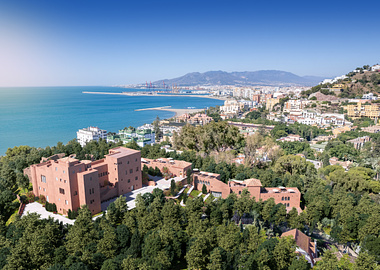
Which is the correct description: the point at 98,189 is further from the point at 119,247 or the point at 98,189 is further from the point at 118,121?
the point at 118,121

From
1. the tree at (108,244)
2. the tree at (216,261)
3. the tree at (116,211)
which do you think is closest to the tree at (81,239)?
the tree at (108,244)

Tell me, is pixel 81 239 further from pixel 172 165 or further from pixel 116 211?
pixel 172 165

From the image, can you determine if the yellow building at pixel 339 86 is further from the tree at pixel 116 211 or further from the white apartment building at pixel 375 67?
the tree at pixel 116 211

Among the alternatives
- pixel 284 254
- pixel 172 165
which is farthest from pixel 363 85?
pixel 284 254

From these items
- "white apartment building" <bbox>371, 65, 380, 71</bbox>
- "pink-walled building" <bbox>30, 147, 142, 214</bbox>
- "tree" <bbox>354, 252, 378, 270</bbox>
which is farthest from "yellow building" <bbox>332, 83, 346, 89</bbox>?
"tree" <bbox>354, 252, 378, 270</bbox>

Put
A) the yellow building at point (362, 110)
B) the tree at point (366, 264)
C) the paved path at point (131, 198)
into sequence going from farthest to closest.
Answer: the yellow building at point (362, 110) < the paved path at point (131, 198) < the tree at point (366, 264)
